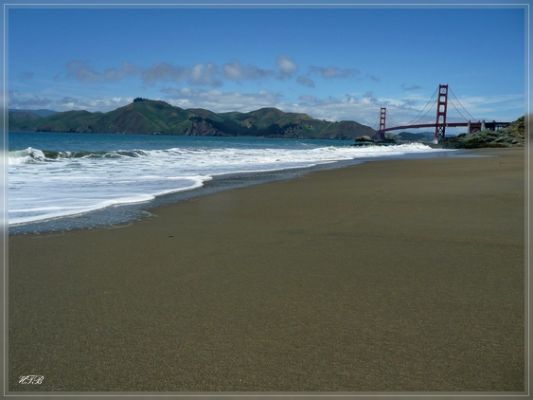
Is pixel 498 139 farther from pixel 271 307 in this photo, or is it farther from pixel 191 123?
pixel 191 123

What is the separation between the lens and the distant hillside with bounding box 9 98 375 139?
84.9 meters

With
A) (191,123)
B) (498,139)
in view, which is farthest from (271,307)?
(191,123)

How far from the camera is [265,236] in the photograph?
451 cm

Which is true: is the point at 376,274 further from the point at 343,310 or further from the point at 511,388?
the point at 511,388

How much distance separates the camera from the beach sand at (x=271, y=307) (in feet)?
6.35

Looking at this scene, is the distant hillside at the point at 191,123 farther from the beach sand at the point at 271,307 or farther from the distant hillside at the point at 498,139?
the beach sand at the point at 271,307

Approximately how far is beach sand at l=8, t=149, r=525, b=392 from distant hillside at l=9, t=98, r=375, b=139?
74.5 metres

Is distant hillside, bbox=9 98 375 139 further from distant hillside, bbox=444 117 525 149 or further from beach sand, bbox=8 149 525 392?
beach sand, bbox=8 149 525 392

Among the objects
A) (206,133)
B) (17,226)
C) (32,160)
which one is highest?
(206,133)

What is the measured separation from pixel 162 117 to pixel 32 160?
9240 centimetres

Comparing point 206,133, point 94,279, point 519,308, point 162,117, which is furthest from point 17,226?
point 162,117

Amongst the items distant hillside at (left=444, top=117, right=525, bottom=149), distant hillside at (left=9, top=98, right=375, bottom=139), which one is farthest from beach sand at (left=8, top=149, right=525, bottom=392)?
distant hillside at (left=9, top=98, right=375, bottom=139)

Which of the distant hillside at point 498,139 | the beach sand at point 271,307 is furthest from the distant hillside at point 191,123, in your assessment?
the beach sand at point 271,307

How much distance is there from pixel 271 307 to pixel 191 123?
99.1 meters
